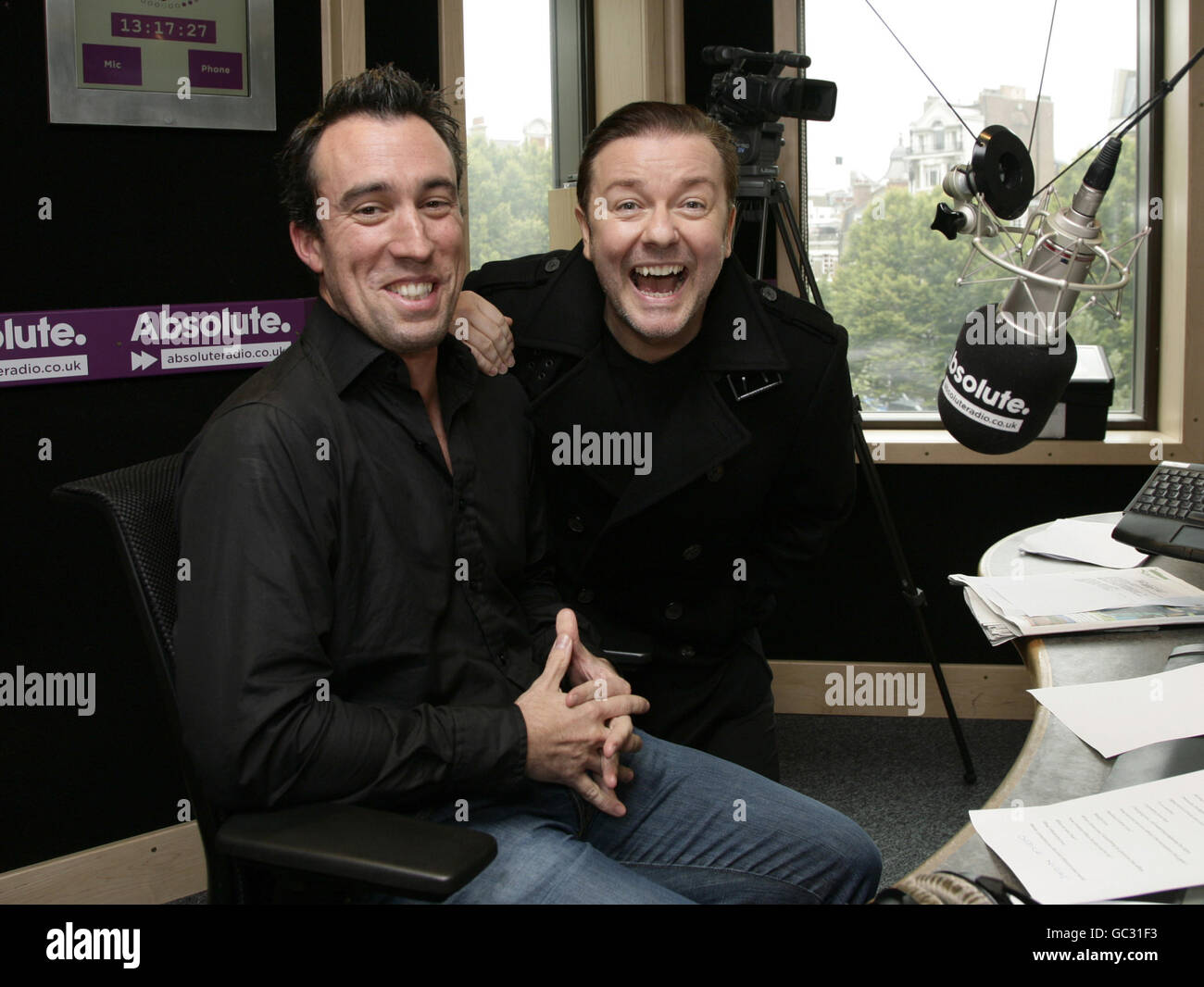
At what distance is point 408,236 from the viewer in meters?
1.42

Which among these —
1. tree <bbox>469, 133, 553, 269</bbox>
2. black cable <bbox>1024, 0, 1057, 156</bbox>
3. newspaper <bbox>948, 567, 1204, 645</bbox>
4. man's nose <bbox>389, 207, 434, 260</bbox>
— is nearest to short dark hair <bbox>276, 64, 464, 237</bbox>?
man's nose <bbox>389, 207, 434, 260</bbox>

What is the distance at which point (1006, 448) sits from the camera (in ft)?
4.80

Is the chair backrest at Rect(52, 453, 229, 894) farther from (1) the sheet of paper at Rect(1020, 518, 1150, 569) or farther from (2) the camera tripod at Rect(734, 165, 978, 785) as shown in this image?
(2) the camera tripod at Rect(734, 165, 978, 785)

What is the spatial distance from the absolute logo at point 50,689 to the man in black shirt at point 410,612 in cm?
110

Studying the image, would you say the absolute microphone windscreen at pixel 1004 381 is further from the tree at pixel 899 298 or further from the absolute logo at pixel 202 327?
the tree at pixel 899 298

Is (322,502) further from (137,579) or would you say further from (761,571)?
(761,571)

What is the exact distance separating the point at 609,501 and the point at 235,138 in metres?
1.15

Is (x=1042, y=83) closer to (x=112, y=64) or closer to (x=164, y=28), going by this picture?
(x=164, y=28)

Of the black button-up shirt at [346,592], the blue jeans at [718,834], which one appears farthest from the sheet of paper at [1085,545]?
the black button-up shirt at [346,592]

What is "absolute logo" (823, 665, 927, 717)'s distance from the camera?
134 inches

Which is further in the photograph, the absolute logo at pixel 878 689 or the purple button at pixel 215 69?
the absolute logo at pixel 878 689

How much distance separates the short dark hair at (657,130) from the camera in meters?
1.74

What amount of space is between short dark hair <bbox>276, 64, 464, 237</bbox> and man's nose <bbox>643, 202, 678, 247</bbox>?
376mm
